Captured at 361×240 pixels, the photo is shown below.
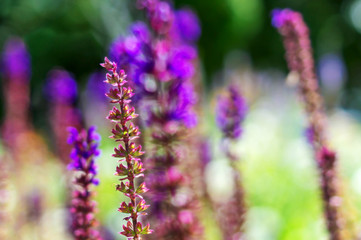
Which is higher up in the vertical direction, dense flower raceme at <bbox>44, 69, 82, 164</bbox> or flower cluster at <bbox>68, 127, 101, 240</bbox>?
dense flower raceme at <bbox>44, 69, 82, 164</bbox>

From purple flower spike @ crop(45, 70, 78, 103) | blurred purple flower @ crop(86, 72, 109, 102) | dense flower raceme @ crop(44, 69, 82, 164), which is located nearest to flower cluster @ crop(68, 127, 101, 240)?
dense flower raceme @ crop(44, 69, 82, 164)

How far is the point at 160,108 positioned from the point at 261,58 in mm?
21320

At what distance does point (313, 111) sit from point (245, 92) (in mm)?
7564

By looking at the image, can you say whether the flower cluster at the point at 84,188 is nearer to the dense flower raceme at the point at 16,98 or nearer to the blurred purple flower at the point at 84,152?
the blurred purple flower at the point at 84,152

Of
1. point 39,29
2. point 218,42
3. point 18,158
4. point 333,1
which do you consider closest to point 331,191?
point 18,158

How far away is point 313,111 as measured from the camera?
76.9 inches

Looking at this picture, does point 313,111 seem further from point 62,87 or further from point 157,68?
point 62,87

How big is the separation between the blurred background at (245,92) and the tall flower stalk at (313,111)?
0.42 metres

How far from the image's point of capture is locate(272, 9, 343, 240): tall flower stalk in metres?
1.65

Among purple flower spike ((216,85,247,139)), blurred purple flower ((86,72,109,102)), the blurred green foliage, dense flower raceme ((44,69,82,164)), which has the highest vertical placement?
the blurred green foliage

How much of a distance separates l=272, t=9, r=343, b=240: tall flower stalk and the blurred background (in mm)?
418

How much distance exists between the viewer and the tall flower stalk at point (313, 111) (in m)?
1.65

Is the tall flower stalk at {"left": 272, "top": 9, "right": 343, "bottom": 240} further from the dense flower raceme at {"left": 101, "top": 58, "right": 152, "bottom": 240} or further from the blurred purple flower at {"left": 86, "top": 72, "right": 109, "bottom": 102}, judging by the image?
the blurred purple flower at {"left": 86, "top": 72, "right": 109, "bottom": 102}

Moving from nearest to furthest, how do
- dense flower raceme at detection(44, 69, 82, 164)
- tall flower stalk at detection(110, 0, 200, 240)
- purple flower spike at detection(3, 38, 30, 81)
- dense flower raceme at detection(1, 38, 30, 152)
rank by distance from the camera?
tall flower stalk at detection(110, 0, 200, 240) < dense flower raceme at detection(44, 69, 82, 164) < dense flower raceme at detection(1, 38, 30, 152) < purple flower spike at detection(3, 38, 30, 81)
